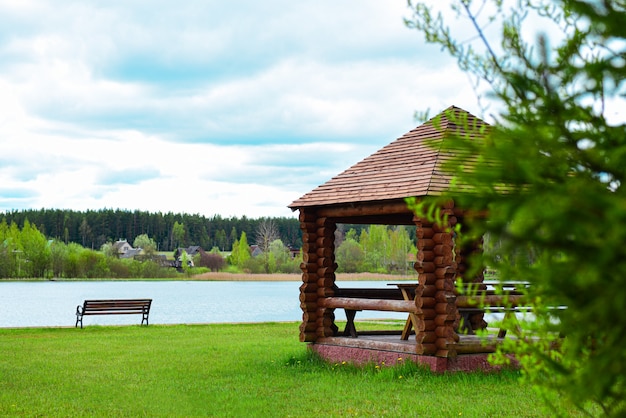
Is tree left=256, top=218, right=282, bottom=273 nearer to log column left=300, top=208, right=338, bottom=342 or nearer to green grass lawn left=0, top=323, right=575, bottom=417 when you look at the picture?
green grass lawn left=0, top=323, right=575, bottom=417

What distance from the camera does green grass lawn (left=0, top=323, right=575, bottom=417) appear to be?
9.34m

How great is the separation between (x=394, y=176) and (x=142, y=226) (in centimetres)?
11558

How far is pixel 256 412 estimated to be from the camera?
30.3 feet

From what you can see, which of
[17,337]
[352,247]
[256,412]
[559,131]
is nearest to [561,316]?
[559,131]

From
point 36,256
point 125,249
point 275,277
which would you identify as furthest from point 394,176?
point 125,249

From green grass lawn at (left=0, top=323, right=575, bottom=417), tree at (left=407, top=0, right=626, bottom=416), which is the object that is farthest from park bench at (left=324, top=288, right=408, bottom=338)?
tree at (left=407, top=0, right=626, bottom=416)

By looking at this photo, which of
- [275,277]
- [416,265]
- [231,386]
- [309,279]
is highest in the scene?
[416,265]

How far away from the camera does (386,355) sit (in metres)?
12.2

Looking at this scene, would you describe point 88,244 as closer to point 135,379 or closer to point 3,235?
point 3,235

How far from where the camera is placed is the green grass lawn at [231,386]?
9344mm

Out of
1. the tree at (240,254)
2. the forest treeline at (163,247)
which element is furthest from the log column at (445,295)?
the tree at (240,254)

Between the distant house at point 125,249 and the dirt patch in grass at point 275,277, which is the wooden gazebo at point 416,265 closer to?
the dirt patch in grass at point 275,277

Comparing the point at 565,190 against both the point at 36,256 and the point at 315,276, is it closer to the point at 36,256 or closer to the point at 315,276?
the point at 315,276

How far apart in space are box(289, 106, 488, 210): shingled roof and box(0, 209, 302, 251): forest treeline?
100662 millimetres
